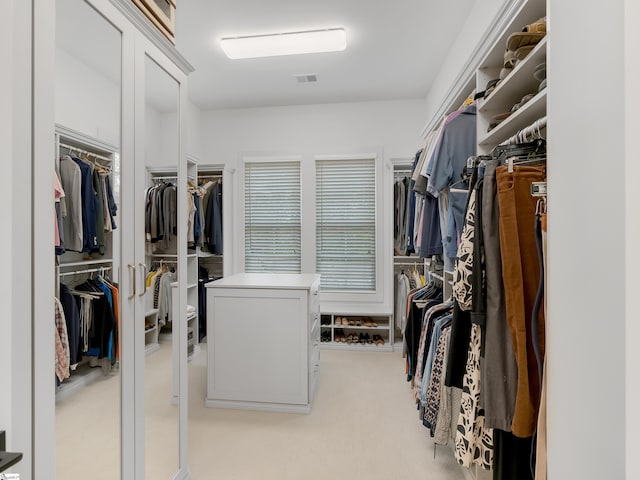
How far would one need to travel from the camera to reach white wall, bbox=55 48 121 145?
1.00 m

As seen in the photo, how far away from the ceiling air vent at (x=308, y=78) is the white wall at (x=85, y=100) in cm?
253

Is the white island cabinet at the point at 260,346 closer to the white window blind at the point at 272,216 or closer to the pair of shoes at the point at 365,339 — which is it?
the pair of shoes at the point at 365,339

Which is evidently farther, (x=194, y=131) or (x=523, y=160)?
(x=194, y=131)

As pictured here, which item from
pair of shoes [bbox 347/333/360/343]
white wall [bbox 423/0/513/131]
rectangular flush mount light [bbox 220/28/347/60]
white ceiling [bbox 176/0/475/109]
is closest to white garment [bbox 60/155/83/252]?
white wall [bbox 423/0/513/131]

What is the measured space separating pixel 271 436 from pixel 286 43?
2987 millimetres

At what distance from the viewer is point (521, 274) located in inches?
45.2

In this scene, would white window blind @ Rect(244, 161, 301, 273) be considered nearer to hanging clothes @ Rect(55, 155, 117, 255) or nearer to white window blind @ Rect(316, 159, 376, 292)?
white window blind @ Rect(316, 159, 376, 292)

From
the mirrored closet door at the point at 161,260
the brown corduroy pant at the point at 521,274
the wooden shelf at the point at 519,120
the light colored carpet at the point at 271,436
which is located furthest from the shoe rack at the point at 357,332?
the brown corduroy pant at the point at 521,274

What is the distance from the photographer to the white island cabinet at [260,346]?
8.09 feet

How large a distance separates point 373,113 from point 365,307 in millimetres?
2351

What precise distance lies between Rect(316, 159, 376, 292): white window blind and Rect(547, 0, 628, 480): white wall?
3.44 metres

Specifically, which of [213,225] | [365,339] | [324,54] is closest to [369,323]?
[365,339]

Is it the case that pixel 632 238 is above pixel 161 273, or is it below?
above

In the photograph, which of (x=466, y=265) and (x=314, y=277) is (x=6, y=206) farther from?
(x=314, y=277)
